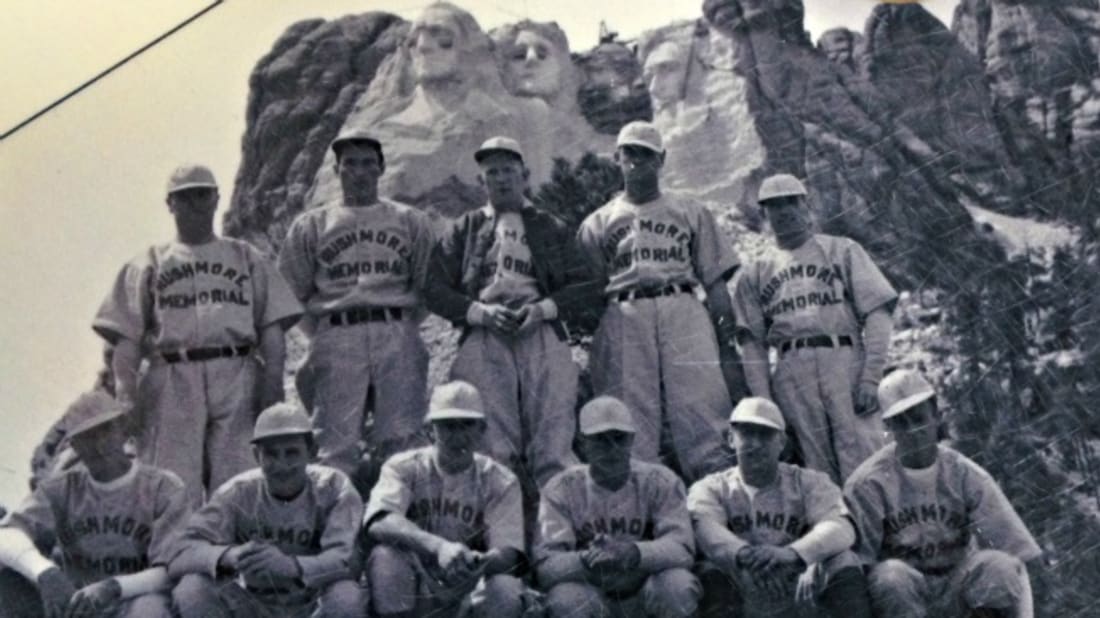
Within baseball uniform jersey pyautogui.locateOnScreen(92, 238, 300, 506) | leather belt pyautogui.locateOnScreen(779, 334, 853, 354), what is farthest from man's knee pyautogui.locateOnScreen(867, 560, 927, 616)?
baseball uniform jersey pyautogui.locateOnScreen(92, 238, 300, 506)

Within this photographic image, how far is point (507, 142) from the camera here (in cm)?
1013

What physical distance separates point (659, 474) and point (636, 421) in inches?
23.0

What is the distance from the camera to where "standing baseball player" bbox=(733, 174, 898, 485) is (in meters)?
9.90

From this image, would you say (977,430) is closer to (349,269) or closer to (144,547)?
(349,269)

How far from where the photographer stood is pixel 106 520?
30.7 feet

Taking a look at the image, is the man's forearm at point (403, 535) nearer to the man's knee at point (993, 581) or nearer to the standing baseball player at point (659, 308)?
the standing baseball player at point (659, 308)

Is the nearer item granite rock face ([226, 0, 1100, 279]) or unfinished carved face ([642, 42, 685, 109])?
granite rock face ([226, 0, 1100, 279])

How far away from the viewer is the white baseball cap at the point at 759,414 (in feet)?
30.8

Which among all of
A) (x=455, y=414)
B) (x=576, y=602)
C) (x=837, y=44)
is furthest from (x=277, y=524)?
(x=837, y=44)

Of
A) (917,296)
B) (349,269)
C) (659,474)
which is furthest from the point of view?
(917,296)

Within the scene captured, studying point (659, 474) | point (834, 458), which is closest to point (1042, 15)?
point (834, 458)

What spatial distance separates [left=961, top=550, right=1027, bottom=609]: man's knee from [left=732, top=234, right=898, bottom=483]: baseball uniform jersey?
2.47ft

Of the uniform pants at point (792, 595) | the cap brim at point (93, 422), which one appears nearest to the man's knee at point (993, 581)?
the uniform pants at point (792, 595)

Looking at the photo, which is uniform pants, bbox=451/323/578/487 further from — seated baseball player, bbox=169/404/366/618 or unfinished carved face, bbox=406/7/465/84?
unfinished carved face, bbox=406/7/465/84
